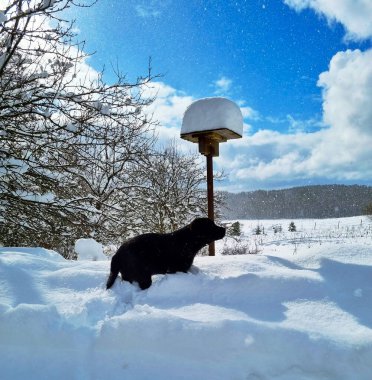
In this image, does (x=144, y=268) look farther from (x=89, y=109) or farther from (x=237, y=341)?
(x=89, y=109)

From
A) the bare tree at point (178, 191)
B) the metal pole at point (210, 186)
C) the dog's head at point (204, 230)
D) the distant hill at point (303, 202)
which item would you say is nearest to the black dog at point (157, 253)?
the dog's head at point (204, 230)

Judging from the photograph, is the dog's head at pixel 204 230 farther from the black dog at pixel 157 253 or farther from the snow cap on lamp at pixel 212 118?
the snow cap on lamp at pixel 212 118

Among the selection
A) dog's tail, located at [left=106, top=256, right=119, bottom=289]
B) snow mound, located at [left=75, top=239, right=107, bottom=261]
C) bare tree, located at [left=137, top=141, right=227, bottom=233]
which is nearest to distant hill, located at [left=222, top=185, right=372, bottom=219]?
bare tree, located at [left=137, top=141, right=227, bottom=233]

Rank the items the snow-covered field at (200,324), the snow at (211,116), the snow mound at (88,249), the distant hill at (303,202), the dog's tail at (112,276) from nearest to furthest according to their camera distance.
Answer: the snow-covered field at (200,324) → the dog's tail at (112,276) → the snow at (211,116) → the snow mound at (88,249) → the distant hill at (303,202)

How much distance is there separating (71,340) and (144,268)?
95 centimetres

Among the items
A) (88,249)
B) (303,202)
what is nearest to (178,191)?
(88,249)

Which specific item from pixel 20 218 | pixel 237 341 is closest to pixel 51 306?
pixel 237 341

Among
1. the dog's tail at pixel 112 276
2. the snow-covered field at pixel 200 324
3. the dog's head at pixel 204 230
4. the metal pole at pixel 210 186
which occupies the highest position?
the metal pole at pixel 210 186

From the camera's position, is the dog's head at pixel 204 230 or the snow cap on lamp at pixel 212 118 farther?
the snow cap on lamp at pixel 212 118

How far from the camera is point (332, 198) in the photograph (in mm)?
110188

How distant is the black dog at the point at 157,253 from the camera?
10.0 feet

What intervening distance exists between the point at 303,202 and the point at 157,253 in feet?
371

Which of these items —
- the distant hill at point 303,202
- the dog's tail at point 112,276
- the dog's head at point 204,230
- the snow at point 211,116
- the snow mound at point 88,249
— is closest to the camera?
the dog's tail at point 112,276

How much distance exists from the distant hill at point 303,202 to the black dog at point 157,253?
321 feet
